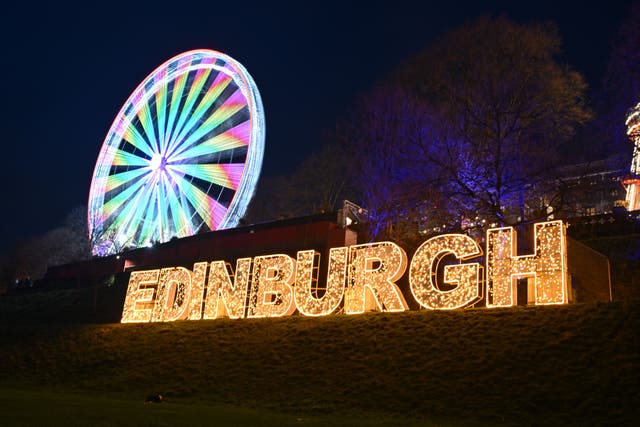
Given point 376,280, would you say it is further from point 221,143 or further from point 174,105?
point 174,105

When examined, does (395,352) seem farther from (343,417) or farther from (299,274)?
(299,274)

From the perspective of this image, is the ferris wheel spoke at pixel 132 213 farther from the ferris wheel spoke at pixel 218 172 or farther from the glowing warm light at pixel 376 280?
the glowing warm light at pixel 376 280

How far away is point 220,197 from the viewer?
33.2 m

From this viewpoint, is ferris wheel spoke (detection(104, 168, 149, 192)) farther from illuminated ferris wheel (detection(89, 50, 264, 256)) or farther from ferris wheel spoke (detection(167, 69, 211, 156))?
ferris wheel spoke (detection(167, 69, 211, 156))

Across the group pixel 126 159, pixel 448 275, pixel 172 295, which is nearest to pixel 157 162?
pixel 126 159

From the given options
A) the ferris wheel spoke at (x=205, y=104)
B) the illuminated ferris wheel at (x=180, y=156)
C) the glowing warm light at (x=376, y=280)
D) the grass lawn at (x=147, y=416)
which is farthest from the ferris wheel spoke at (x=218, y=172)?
the grass lawn at (x=147, y=416)

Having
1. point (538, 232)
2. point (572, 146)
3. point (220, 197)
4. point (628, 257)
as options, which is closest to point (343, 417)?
point (538, 232)

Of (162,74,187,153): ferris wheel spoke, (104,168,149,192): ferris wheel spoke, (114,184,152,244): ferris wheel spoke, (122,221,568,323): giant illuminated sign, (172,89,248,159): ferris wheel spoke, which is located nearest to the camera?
(122,221,568,323): giant illuminated sign

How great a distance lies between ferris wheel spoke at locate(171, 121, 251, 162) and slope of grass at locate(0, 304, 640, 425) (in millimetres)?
13564

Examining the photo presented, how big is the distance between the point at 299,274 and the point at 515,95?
1090cm

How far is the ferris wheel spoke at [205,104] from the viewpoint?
34438 millimetres


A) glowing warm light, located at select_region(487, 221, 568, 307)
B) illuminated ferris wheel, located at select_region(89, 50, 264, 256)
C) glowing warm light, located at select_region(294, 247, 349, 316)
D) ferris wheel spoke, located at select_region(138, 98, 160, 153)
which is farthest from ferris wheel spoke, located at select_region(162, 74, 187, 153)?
glowing warm light, located at select_region(487, 221, 568, 307)

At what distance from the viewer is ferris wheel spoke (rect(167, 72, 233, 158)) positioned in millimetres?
34438

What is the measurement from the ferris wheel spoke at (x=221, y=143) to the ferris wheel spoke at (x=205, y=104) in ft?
2.20
